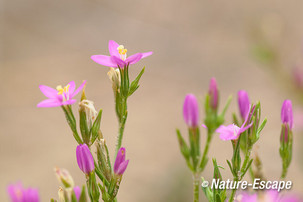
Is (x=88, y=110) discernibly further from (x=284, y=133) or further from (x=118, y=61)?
(x=284, y=133)

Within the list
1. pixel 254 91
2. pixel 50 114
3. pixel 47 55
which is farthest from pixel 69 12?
pixel 254 91

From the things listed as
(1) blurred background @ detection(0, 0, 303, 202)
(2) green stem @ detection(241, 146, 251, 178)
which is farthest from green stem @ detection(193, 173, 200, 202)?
(1) blurred background @ detection(0, 0, 303, 202)

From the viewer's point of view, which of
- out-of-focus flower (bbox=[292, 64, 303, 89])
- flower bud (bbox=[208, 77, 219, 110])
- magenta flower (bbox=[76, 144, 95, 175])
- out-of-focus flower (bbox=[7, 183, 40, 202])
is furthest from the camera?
out-of-focus flower (bbox=[292, 64, 303, 89])

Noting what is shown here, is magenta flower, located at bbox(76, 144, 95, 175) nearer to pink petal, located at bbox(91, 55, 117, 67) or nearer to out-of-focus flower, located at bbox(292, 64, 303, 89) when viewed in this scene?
pink petal, located at bbox(91, 55, 117, 67)

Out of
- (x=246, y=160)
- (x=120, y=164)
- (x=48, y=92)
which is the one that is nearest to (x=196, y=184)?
(x=246, y=160)

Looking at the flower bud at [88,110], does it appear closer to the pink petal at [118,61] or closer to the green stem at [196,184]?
the pink petal at [118,61]
